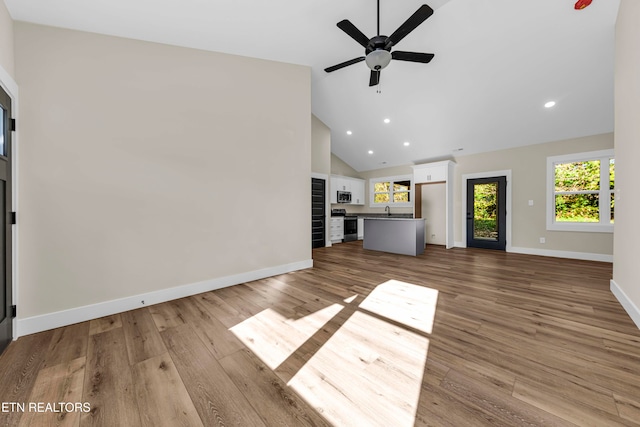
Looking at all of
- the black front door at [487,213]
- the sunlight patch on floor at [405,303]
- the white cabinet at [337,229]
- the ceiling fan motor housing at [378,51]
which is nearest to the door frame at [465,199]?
the black front door at [487,213]

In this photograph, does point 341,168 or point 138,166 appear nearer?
point 138,166

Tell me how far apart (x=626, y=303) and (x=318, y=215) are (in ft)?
16.7

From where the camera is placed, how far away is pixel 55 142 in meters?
2.20

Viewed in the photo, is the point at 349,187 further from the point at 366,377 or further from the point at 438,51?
the point at 366,377

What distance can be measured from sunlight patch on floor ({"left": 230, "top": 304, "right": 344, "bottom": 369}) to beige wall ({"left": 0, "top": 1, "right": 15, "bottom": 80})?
2.80m

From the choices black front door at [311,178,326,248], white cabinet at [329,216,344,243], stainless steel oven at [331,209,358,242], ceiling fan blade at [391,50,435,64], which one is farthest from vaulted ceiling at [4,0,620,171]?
white cabinet at [329,216,344,243]

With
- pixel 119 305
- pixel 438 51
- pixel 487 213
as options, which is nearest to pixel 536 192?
pixel 487 213

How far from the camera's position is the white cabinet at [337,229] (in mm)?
7118

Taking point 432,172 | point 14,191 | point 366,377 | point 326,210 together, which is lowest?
point 366,377

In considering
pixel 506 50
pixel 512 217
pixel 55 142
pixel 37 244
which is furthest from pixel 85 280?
pixel 512 217

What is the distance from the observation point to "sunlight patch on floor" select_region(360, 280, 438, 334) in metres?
2.21

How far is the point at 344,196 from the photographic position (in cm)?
750

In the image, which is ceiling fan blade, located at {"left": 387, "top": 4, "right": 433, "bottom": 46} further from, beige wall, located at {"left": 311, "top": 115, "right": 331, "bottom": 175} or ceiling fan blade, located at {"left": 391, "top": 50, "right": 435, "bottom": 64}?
beige wall, located at {"left": 311, "top": 115, "right": 331, "bottom": 175}

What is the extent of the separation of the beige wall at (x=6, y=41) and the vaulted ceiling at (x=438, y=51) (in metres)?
0.10
